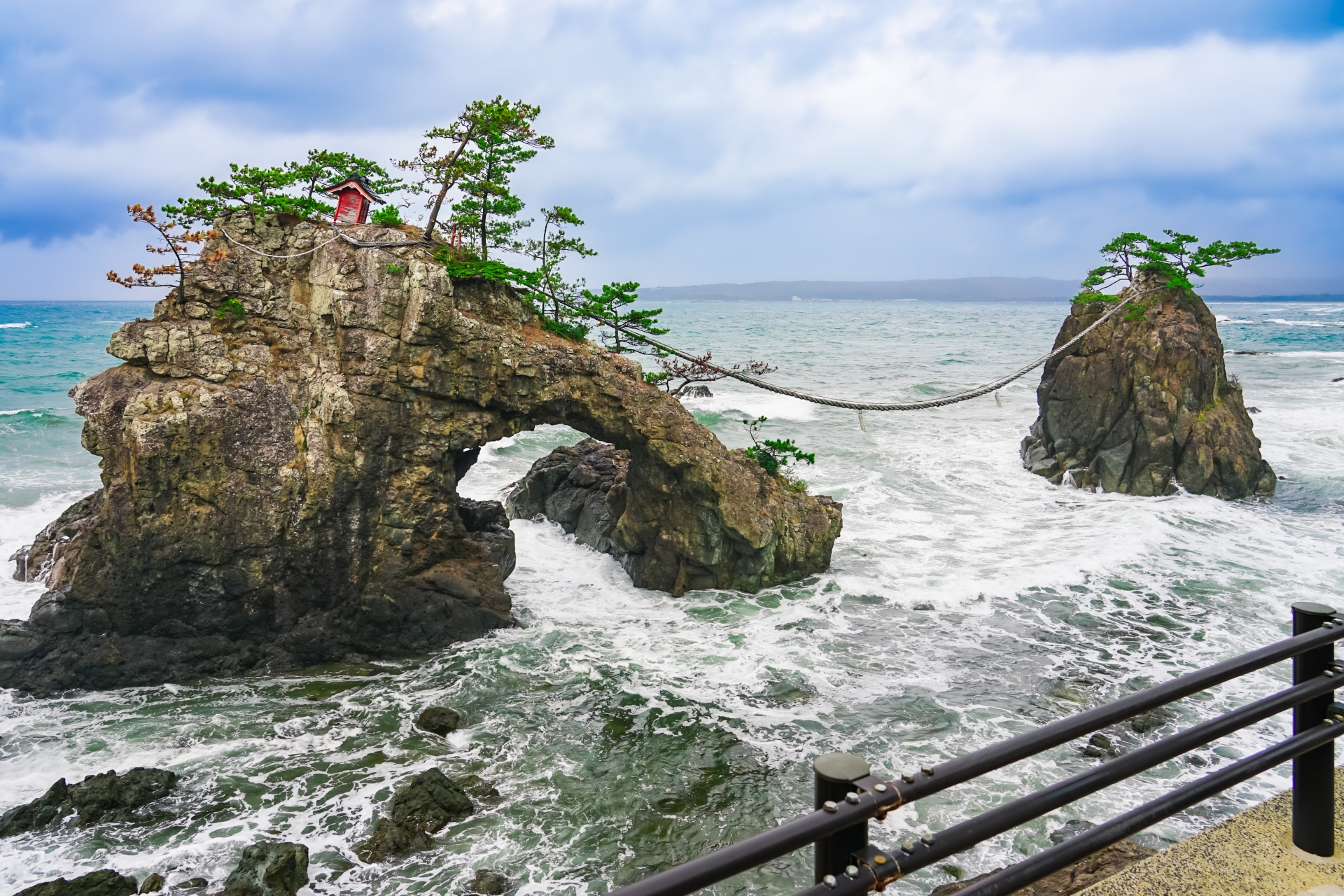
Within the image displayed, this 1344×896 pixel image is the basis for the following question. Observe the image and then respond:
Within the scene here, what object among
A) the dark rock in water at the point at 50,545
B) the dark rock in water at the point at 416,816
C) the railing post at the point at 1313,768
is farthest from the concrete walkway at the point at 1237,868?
the dark rock in water at the point at 50,545

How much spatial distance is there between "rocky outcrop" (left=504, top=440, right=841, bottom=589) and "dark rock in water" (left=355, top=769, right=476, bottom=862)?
21.5 feet

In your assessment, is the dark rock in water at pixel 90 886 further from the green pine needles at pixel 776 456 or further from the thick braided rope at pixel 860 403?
the green pine needles at pixel 776 456

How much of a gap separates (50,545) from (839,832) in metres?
14.9

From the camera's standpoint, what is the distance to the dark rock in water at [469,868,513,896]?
256 inches

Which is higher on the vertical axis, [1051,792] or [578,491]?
[1051,792]

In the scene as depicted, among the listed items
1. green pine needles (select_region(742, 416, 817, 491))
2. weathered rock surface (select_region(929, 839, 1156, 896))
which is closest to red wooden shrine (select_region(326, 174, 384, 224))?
green pine needles (select_region(742, 416, 817, 491))

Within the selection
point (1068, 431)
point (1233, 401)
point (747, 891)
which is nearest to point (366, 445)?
point (747, 891)

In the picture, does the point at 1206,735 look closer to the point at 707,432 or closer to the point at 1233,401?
the point at 707,432

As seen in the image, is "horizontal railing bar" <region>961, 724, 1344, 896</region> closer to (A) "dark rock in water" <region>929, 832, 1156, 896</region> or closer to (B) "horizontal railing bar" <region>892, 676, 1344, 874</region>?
(B) "horizontal railing bar" <region>892, 676, 1344, 874</region>

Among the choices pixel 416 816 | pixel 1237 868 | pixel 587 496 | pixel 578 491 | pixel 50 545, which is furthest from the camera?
pixel 578 491

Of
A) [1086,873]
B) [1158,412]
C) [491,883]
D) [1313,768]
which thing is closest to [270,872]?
[491,883]

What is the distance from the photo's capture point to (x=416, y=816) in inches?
288

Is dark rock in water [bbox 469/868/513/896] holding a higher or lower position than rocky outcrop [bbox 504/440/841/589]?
lower

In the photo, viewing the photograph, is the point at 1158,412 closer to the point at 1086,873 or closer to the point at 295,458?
the point at 1086,873
